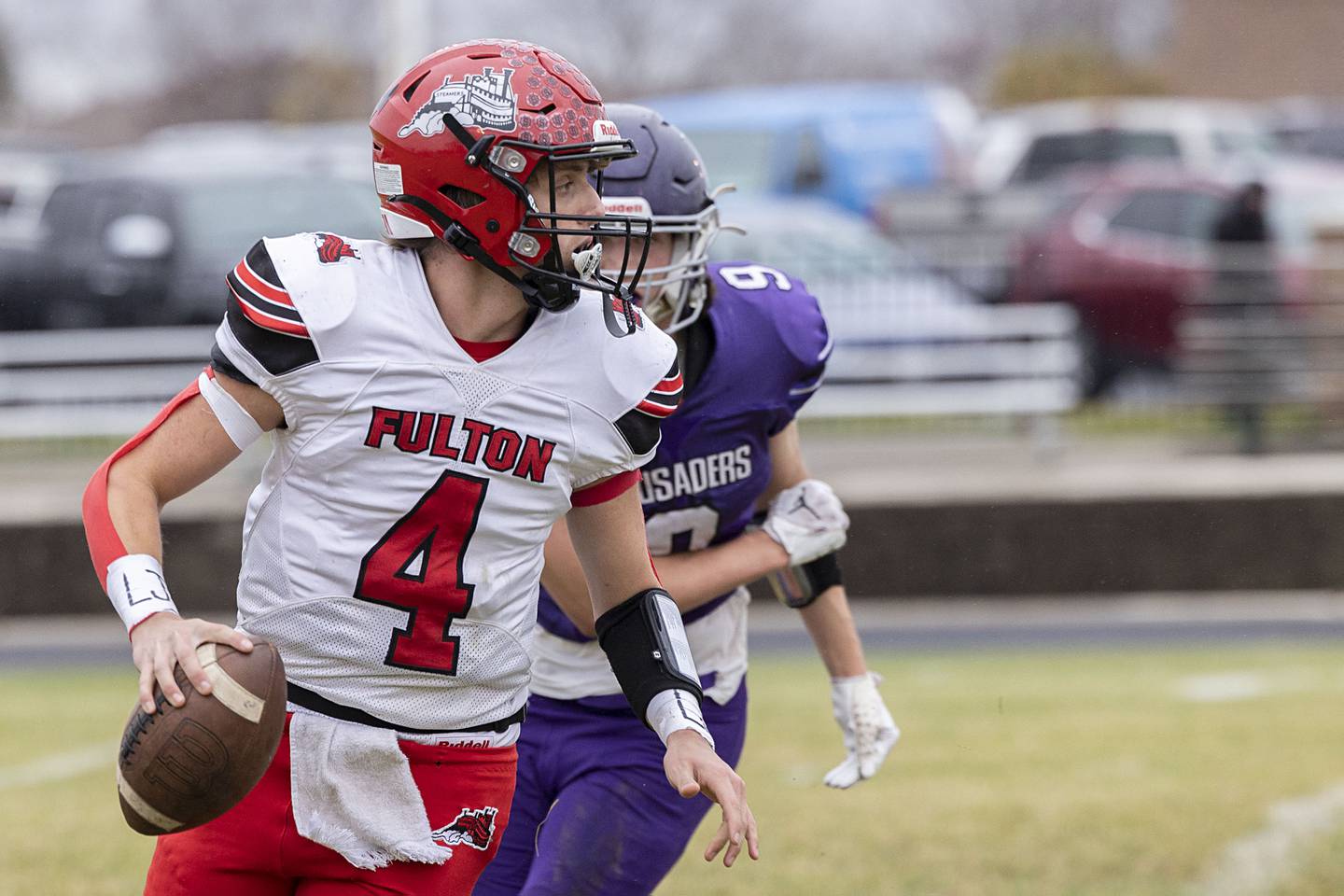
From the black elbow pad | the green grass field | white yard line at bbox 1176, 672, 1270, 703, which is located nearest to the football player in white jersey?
the black elbow pad

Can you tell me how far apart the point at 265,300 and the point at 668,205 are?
956 mm

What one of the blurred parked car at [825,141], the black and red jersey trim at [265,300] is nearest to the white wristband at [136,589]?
the black and red jersey trim at [265,300]

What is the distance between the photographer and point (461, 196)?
2504 mm

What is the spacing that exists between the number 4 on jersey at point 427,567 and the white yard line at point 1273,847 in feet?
9.56

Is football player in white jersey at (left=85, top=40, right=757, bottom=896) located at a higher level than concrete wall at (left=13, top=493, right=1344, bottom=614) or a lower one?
higher

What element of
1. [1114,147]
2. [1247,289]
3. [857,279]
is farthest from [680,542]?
[1114,147]

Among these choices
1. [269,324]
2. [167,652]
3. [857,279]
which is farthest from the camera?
[857,279]

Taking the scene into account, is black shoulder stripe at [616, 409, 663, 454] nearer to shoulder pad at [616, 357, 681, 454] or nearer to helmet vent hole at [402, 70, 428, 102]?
shoulder pad at [616, 357, 681, 454]

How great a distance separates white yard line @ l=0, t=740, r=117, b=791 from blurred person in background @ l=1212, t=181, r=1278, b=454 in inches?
261

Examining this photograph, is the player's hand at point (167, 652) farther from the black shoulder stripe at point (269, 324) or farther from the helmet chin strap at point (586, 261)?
the helmet chin strap at point (586, 261)

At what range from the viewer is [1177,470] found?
988 centimetres

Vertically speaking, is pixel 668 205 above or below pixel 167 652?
above

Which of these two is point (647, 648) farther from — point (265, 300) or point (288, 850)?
point (265, 300)

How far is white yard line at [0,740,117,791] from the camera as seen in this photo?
622 cm
